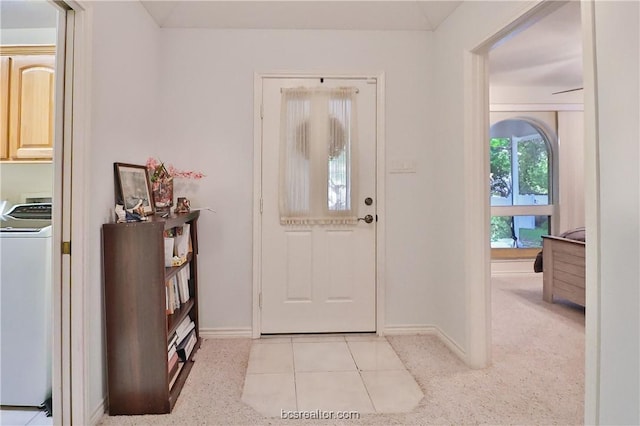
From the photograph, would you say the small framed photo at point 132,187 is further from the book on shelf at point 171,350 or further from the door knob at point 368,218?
the door knob at point 368,218

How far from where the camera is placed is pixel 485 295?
2.32 metres

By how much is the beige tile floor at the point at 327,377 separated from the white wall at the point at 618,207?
94cm

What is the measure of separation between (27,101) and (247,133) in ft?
4.46

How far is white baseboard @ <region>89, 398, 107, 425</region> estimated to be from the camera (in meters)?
1.76

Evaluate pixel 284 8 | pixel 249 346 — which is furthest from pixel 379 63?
pixel 249 346

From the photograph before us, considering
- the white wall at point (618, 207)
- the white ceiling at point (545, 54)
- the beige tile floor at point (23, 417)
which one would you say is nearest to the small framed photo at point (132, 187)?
the beige tile floor at point (23, 417)

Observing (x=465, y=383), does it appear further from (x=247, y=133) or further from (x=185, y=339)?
(x=247, y=133)

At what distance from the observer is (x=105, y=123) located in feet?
6.18

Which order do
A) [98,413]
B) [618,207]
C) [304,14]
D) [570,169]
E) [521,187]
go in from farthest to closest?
1. [521,187]
2. [570,169]
3. [304,14]
4. [98,413]
5. [618,207]

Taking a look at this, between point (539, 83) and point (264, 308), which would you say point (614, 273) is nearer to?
point (264, 308)

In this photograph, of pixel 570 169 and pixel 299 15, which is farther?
pixel 570 169

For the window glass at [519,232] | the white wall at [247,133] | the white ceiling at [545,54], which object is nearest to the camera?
the white wall at [247,133]

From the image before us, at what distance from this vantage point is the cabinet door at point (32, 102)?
2191mm

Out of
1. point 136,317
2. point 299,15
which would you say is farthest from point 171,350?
point 299,15
